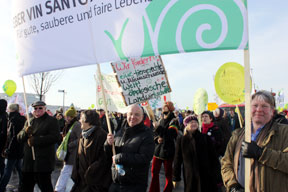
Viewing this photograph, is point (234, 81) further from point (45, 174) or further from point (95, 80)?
point (95, 80)

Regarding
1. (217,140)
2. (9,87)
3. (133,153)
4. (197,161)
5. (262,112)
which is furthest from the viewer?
(9,87)

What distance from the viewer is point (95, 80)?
10367mm

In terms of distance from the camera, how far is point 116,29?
282 cm

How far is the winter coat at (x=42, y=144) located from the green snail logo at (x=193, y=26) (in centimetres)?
265

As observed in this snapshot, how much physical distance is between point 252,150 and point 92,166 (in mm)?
2052

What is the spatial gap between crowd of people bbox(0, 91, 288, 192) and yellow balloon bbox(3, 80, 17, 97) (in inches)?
173

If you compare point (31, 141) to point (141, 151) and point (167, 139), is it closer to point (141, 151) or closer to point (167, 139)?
point (141, 151)

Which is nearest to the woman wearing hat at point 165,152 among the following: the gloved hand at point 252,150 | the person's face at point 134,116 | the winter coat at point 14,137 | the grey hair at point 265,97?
the person's face at point 134,116

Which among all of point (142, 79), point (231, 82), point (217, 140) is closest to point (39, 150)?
point (142, 79)

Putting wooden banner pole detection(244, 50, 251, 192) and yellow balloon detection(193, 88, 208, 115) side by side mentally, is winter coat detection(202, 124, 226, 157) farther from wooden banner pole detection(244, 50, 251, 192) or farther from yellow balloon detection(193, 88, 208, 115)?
wooden banner pole detection(244, 50, 251, 192)

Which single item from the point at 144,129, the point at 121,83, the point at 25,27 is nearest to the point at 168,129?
the point at 121,83

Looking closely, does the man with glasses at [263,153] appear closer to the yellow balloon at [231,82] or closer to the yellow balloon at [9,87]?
the yellow balloon at [231,82]

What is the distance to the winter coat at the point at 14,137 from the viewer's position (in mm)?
5359

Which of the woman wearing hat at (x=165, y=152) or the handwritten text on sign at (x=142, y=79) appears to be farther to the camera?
the handwritten text on sign at (x=142, y=79)
